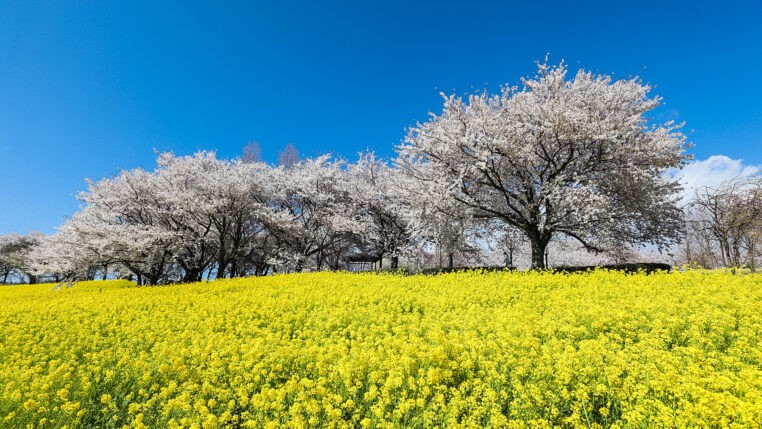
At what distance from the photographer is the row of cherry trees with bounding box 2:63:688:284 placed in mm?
16812

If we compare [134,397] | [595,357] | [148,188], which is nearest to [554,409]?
[595,357]

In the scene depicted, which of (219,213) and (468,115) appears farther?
(219,213)

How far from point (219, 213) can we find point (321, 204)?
7983 mm

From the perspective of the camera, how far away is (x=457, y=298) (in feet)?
32.1

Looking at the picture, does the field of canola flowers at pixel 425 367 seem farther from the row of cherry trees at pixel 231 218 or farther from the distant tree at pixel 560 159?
the row of cherry trees at pixel 231 218

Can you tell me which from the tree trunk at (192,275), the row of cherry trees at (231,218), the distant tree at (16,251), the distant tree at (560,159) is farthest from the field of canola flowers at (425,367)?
the distant tree at (16,251)

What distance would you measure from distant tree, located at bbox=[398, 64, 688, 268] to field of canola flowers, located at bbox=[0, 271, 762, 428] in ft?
27.0

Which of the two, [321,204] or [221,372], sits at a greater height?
[321,204]

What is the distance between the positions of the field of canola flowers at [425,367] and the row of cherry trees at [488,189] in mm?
8494

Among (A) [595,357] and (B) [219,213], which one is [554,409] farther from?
(B) [219,213]

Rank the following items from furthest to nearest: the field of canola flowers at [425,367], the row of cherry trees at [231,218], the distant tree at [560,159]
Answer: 1. the row of cherry trees at [231,218]
2. the distant tree at [560,159]
3. the field of canola flowers at [425,367]

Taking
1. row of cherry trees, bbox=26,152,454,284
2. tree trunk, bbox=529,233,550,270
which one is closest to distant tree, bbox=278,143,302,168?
row of cherry trees, bbox=26,152,454,284

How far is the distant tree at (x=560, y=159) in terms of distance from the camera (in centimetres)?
1655

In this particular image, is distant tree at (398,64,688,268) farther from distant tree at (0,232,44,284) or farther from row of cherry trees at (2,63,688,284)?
distant tree at (0,232,44,284)
